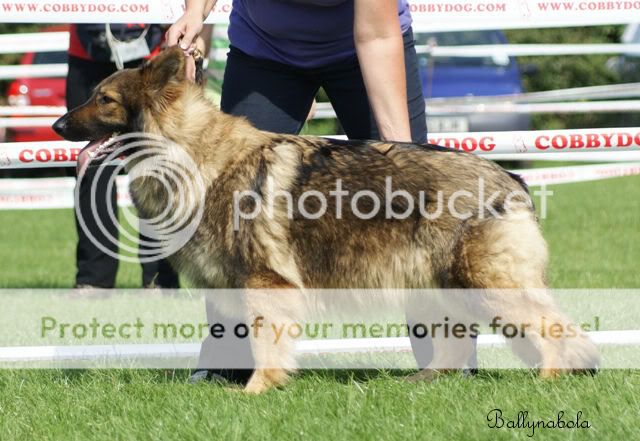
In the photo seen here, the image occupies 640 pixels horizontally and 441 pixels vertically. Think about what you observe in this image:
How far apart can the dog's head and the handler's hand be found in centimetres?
16

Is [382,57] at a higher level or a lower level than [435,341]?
higher

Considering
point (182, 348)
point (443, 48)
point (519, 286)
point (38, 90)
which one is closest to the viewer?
point (519, 286)

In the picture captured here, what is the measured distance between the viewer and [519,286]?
12.3 ft

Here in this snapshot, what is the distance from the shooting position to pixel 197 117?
3865mm

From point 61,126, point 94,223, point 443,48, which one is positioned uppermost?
point 443,48

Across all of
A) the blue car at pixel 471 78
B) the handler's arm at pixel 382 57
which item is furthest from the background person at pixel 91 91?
the blue car at pixel 471 78

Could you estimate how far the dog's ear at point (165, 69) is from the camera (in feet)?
12.1

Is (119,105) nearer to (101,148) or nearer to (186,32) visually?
(101,148)

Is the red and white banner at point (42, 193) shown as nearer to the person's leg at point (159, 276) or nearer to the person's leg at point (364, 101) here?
the person's leg at point (159, 276)

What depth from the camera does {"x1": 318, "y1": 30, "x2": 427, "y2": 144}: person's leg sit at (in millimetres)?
4125

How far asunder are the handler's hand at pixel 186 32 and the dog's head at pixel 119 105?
157 mm

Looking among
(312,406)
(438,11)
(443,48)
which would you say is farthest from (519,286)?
(443,48)

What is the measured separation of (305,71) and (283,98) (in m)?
0.16

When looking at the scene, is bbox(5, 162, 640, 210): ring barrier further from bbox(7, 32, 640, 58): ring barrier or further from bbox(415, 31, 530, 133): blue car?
bbox(415, 31, 530, 133): blue car
